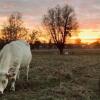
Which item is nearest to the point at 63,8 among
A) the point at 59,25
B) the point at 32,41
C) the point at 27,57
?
the point at 59,25

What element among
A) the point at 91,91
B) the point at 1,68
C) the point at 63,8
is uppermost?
the point at 63,8

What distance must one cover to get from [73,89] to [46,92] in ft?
3.70

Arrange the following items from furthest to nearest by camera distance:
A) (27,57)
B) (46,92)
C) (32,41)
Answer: (32,41), (27,57), (46,92)

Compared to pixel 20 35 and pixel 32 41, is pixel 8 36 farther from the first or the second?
pixel 32 41

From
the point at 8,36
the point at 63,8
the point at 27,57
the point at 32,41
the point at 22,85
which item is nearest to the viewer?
the point at 22,85

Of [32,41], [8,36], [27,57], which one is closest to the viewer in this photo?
[27,57]

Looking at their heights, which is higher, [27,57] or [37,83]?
[27,57]

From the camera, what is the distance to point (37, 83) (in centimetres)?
1450

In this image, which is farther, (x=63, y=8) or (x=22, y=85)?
(x=63, y=8)

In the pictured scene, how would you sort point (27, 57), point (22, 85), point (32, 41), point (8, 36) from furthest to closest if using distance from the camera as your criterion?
point (32, 41) → point (8, 36) → point (27, 57) → point (22, 85)

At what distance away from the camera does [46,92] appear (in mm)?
11898

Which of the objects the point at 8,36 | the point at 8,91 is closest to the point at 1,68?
the point at 8,91

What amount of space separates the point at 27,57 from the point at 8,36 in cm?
5921

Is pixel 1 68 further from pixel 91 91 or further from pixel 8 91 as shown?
pixel 91 91
